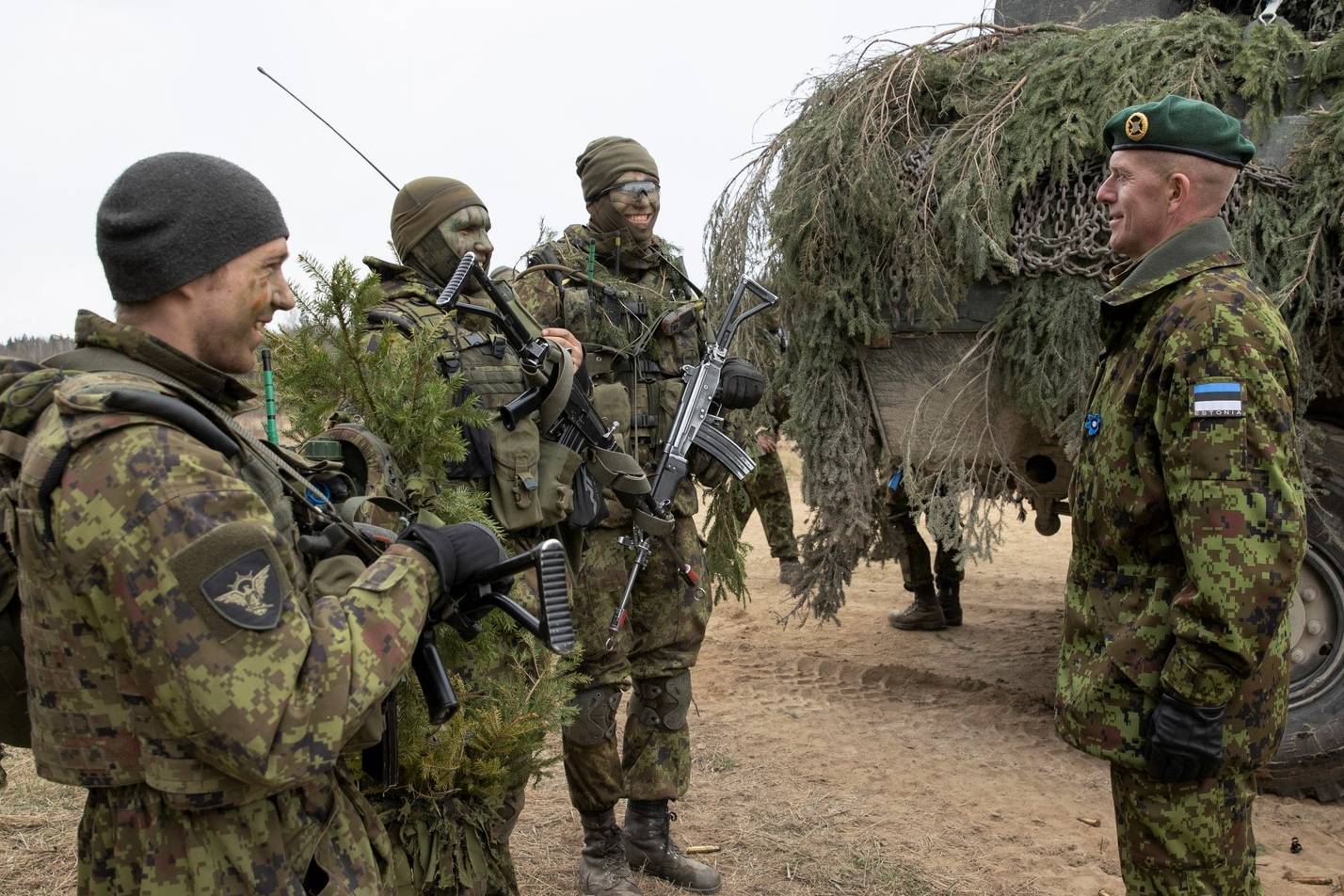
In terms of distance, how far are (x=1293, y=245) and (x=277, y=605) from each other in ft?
11.8

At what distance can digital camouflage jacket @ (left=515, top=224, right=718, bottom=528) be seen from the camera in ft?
12.5

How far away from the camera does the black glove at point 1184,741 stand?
87.0 inches

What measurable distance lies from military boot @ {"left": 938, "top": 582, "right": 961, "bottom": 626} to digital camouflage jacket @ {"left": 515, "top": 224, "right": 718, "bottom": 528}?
11.4ft

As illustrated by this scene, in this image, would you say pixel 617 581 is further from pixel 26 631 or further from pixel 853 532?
pixel 26 631

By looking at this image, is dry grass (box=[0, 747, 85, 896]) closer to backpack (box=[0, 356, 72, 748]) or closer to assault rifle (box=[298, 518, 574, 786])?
backpack (box=[0, 356, 72, 748])

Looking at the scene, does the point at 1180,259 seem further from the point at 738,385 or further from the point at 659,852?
the point at 659,852

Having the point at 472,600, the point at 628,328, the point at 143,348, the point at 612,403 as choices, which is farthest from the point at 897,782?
the point at 143,348

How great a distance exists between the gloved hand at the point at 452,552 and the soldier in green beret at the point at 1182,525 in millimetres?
1400

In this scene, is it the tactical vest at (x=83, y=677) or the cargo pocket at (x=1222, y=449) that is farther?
the cargo pocket at (x=1222, y=449)

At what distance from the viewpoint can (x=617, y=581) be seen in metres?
3.76

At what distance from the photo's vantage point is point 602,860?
3.74 metres

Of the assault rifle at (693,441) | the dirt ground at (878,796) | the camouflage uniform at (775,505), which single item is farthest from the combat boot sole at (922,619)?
the assault rifle at (693,441)

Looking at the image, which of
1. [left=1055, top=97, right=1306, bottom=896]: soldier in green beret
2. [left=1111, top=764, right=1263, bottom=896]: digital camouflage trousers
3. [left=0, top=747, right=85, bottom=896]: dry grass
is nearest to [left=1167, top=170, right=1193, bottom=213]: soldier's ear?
[left=1055, top=97, right=1306, bottom=896]: soldier in green beret

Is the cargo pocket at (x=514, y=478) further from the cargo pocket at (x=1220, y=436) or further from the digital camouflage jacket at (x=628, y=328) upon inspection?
the cargo pocket at (x=1220, y=436)
